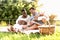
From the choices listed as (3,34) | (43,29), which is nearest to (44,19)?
(43,29)

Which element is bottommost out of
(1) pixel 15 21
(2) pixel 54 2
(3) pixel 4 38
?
(3) pixel 4 38

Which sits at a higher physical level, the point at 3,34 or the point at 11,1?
the point at 11,1

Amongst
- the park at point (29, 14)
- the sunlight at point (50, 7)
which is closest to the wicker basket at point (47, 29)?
the park at point (29, 14)

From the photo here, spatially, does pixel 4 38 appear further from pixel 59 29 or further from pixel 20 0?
pixel 59 29

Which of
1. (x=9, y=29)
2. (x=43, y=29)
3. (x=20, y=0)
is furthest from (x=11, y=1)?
(x=43, y=29)

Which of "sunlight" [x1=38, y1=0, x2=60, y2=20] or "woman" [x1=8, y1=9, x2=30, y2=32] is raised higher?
"sunlight" [x1=38, y1=0, x2=60, y2=20]

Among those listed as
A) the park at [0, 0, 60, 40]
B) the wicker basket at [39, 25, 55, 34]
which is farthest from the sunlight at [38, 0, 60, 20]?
the wicker basket at [39, 25, 55, 34]

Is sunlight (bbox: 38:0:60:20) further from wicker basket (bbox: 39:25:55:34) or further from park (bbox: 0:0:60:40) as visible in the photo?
wicker basket (bbox: 39:25:55:34)

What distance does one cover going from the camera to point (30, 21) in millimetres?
2957

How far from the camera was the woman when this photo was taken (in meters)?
2.93

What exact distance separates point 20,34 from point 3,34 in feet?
0.74

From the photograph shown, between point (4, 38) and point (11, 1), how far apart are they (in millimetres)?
497

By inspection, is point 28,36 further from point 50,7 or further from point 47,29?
point 50,7

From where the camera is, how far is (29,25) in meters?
2.96
